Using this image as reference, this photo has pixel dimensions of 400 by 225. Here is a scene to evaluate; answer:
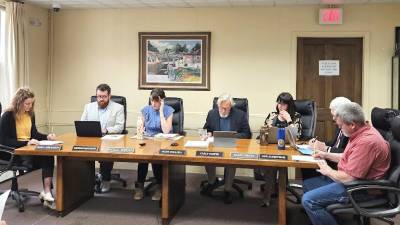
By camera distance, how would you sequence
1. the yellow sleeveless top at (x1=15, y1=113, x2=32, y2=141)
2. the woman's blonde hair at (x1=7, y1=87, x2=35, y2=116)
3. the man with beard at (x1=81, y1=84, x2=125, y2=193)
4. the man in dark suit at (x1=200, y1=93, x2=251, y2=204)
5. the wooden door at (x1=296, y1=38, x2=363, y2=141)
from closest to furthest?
the woman's blonde hair at (x1=7, y1=87, x2=35, y2=116), the yellow sleeveless top at (x1=15, y1=113, x2=32, y2=141), the man in dark suit at (x1=200, y1=93, x2=251, y2=204), the man with beard at (x1=81, y1=84, x2=125, y2=193), the wooden door at (x1=296, y1=38, x2=363, y2=141)

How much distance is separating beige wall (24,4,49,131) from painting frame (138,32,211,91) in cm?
140

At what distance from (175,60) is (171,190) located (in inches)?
97.1

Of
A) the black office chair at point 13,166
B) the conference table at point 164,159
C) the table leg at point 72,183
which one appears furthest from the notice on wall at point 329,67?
the black office chair at point 13,166

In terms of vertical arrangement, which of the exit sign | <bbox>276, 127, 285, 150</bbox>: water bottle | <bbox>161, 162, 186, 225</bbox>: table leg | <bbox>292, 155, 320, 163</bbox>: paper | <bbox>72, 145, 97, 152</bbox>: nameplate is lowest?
<bbox>161, 162, 186, 225</bbox>: table leg

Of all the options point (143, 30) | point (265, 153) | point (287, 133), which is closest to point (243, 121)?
point (287, 133)

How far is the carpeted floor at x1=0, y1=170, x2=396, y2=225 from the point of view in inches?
136

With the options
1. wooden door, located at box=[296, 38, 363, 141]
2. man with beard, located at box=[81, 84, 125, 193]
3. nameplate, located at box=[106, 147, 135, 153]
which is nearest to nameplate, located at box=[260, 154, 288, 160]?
nameplate, located at box=[106, 147, 135, 153]

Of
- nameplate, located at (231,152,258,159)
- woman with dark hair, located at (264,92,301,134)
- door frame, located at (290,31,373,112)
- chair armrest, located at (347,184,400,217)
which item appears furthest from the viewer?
door frame, located at (290,31,373,112)

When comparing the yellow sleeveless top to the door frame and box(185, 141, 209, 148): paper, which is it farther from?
the door frame

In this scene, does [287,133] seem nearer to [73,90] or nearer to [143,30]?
[143,30]

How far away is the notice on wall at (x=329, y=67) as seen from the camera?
5227 millimetres

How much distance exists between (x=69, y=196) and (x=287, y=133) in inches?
80.3

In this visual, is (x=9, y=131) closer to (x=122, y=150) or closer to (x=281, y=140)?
(x=122, y=150)

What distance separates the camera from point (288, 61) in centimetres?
527
